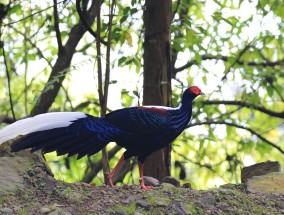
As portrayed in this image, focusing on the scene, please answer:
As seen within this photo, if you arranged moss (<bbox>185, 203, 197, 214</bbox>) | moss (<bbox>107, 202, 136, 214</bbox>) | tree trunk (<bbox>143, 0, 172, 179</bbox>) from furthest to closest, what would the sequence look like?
1. tree trunk (<bbox>143, 0, 172, 179</bbox>)
2. moss (<bbox>185, 203, 197, 214</bbox>)
3. moss (<bbox>107, 202, 136, 214</bbox>)

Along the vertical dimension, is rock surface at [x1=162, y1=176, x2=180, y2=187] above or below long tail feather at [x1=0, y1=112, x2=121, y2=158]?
below

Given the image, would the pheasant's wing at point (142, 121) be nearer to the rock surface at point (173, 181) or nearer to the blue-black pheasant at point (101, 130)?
the blue-black pheasant at point (101, 130)

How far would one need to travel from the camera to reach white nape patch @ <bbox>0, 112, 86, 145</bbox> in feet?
17.2

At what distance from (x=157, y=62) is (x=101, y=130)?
2.14m

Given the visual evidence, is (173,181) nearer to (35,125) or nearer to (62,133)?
(62,133)

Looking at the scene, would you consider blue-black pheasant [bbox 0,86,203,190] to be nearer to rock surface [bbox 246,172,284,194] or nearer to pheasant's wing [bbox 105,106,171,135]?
pheasant's wing [bbox 105,106,171,135]

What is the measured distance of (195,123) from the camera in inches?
358

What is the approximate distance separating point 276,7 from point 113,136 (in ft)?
16.4

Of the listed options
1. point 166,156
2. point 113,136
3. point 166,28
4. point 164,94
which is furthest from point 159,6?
point 113,136

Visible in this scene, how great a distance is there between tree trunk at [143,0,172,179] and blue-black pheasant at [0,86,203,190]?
159 centimetres

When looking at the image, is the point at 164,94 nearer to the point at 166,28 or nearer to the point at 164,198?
the point at 166,28

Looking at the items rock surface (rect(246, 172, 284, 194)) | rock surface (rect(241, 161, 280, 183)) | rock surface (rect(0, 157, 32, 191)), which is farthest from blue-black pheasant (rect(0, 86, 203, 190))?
rock surface (rect(241, 161, 280, 183))

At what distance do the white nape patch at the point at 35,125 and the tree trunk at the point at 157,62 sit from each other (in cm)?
207

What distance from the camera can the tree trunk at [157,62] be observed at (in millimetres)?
7449
